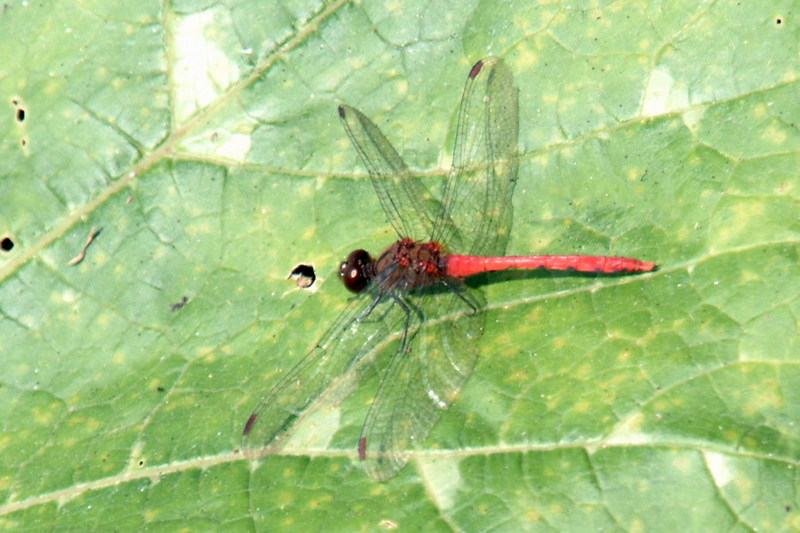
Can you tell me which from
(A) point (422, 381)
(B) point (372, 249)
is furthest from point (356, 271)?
(A) point (422, 381)

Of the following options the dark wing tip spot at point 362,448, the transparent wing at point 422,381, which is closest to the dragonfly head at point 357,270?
the transparent wing at point 422,381

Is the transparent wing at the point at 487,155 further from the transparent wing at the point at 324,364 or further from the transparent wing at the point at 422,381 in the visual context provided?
the transparent wing at the point at 324,364

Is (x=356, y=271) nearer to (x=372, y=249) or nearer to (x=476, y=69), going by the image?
(x=372, y=249)

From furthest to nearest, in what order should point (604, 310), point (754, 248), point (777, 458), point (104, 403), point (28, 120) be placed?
point (28, 120)
point (104, 403)
point (604, 310)
point (754, 248)
point (777, 458)

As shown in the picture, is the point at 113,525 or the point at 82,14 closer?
the point at 113,525

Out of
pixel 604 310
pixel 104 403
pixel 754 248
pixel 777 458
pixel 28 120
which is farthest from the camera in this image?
pixel 28 120

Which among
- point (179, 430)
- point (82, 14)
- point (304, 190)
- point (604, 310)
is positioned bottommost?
point (604, 310)

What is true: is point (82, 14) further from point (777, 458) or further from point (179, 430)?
point (777, 458)

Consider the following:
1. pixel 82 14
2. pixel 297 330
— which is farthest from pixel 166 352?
pixel 82 14
